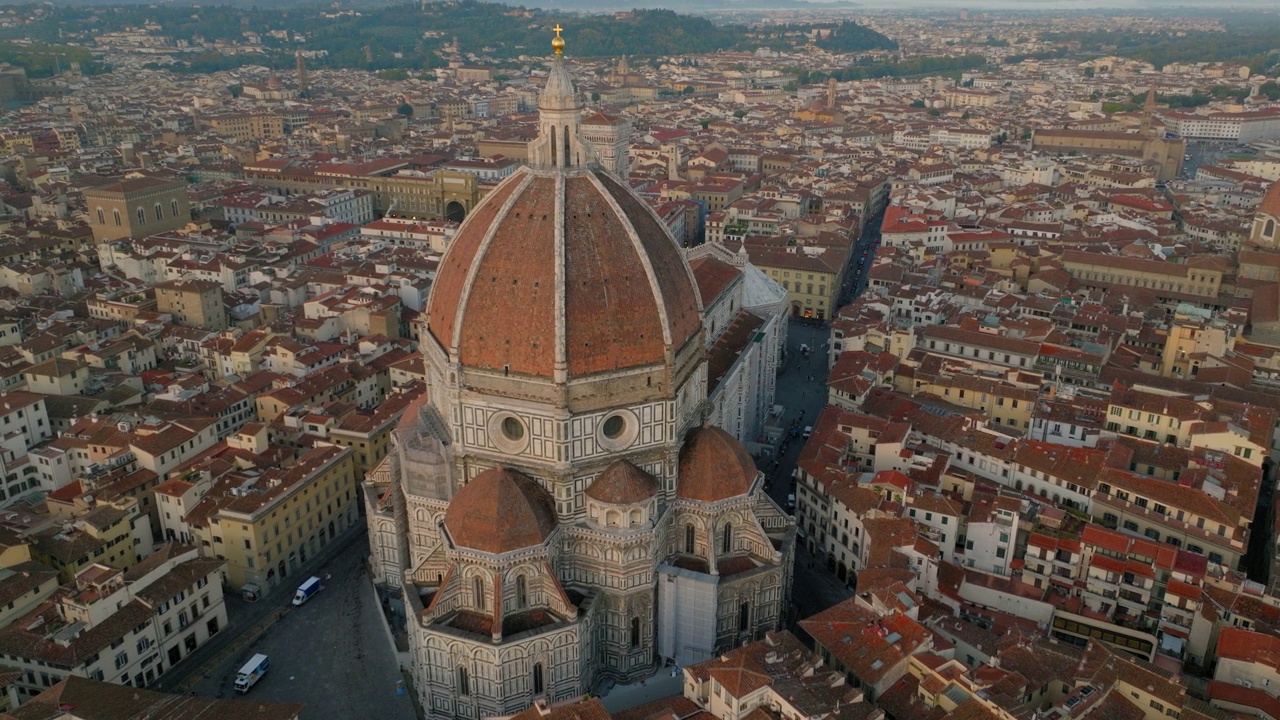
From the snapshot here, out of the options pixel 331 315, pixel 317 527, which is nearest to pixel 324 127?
pixel 331 315

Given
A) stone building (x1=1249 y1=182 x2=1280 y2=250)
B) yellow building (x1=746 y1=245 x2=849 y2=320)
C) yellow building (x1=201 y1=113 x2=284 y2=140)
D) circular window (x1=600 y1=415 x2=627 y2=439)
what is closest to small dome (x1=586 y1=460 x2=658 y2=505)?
circular window (x1=600 y1=415 x2=627 y2=439)

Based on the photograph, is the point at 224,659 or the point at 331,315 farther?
the point at 331,315

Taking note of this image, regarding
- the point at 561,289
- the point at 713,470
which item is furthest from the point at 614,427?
the point at 561,289

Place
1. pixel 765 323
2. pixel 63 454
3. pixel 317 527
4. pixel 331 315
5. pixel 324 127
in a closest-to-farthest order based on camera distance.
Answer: pixel 317 527, pixel 63 454, pixel 765 323, pixel 331 315, pixel 324 127

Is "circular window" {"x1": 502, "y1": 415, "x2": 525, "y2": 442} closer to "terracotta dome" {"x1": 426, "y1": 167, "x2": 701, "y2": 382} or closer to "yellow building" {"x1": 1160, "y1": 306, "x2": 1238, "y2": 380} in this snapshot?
"terracotta dome" {"x1": 426, "y1": 167, "x2": 701, "y2": 382}

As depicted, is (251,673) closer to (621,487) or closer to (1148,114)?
(621,487)

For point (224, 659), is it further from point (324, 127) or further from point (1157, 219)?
point (324, 127)

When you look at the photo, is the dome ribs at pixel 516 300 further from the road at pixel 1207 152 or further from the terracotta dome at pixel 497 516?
the road at pixel 1207 152
